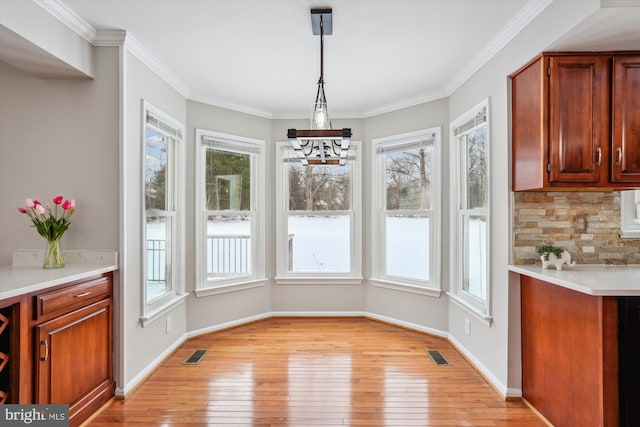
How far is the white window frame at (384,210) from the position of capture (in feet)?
13.8

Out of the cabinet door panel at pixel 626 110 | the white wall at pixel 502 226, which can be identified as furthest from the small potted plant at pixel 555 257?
the cabinet door panel at pixel 626 110

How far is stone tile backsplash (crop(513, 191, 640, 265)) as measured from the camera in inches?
109

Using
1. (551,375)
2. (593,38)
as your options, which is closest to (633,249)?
(551,375)

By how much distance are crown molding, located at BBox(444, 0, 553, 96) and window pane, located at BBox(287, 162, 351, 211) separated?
69.0 inches

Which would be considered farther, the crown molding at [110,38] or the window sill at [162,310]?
the window sill at [162,310]

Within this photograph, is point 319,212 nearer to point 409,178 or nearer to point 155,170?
point 409,178

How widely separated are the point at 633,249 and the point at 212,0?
3.45 meters

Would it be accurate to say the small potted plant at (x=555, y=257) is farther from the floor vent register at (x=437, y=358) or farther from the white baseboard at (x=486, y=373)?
the floor vent register at (x=437, y=358)

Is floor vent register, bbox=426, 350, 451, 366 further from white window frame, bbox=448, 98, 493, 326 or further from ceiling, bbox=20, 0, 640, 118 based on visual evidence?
ceiling, bbox=20, 0, 640, 118

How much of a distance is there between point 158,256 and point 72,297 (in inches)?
48.4

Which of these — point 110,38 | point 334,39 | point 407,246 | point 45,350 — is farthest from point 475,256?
point 110,38

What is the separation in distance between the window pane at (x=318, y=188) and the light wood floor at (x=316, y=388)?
1682mm

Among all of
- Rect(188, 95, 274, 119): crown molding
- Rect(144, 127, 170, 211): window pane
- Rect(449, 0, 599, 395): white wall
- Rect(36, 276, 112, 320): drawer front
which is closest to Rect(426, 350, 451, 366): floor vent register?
Rect(449, 0, 599, 395): white wall

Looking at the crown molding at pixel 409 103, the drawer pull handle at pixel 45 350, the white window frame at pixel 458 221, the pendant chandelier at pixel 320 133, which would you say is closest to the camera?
the drawer pull handle at pixel 45 350
